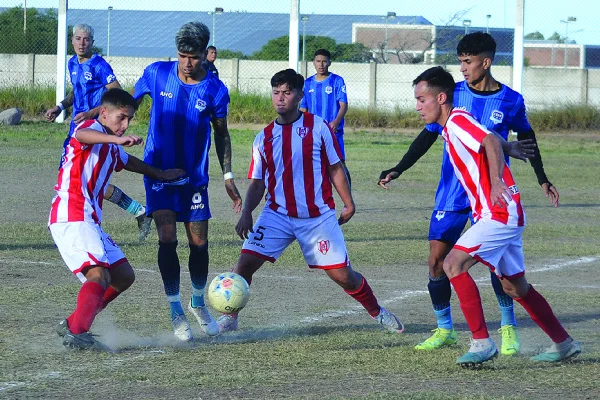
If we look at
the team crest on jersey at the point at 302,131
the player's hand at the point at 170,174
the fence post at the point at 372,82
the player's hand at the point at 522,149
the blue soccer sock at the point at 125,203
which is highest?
the fence post at the point at 372,82

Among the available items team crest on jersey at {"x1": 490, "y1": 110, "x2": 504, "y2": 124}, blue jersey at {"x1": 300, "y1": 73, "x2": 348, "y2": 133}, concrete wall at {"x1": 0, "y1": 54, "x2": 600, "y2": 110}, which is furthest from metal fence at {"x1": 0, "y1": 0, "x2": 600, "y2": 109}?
team crest on jersey at {"x1": 490, "y1": 110, "x2": 504, "y2": 124}

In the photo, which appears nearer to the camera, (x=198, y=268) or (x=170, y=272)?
(x=170, y=272)

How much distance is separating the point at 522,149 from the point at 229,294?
2.08m

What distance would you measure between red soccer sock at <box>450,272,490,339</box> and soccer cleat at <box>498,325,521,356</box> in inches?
23.7

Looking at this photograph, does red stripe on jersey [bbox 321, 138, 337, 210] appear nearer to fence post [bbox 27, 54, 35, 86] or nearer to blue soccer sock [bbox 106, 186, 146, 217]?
blue soccer sock [bbox 106, 186, 146, 217]

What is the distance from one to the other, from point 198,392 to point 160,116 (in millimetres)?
2282

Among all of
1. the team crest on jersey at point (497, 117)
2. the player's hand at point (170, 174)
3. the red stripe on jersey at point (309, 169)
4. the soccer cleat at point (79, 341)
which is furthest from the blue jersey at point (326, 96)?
Result: the soccer cleat at point (79, 341)

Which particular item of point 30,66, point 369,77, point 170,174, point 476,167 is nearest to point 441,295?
point 476,167

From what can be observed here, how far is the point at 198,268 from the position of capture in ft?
23.0

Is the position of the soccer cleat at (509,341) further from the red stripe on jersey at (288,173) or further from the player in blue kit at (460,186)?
the red stripe on jersey at (288,173)

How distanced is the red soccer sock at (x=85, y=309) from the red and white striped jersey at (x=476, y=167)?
2.28 meters

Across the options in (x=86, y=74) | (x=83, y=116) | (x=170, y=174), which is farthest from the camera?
(x=86, y=74)

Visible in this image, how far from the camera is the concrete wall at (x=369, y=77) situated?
30609 mm

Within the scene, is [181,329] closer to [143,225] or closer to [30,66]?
[143,225]
